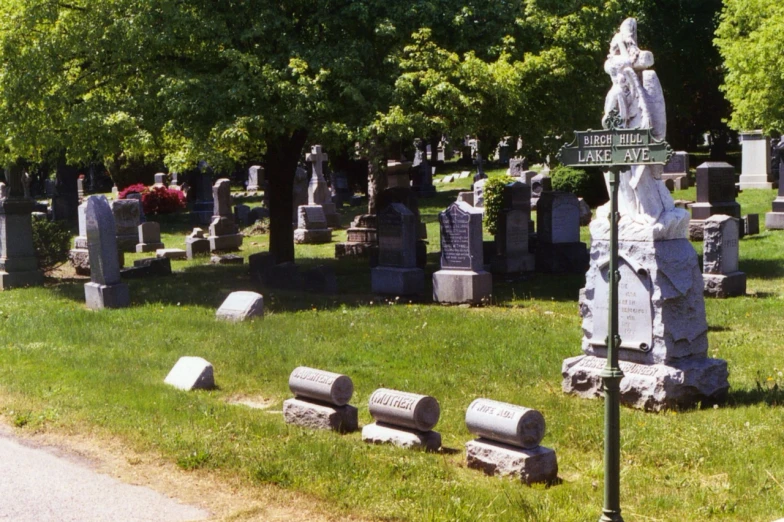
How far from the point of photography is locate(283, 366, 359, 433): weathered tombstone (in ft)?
32.0

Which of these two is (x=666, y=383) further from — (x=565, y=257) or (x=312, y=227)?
(x=312, y=227)

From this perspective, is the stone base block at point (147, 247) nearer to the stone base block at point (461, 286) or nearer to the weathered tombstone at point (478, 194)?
the weathered tombstone at point (478, 194)

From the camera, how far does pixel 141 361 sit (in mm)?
A: 12789

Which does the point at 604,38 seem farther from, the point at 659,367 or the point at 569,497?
the point at 569,497

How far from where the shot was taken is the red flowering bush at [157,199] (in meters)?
38.2

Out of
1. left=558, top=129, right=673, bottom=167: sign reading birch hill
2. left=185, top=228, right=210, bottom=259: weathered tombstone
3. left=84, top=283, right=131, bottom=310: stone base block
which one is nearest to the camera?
left=558, top=129, right=673, bottom=167: sign reading birch hill

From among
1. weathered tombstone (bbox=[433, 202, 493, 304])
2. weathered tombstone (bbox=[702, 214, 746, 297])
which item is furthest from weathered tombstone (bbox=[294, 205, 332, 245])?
weathered tombstone (bbox=[702, 214, 746, 297])

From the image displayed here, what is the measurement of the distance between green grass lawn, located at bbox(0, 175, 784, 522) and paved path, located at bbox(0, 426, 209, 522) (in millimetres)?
656

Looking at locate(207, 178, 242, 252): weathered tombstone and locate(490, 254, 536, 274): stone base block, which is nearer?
locate(490, 254, 536, 274): stone base block

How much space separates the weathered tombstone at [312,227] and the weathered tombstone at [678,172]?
1216cm

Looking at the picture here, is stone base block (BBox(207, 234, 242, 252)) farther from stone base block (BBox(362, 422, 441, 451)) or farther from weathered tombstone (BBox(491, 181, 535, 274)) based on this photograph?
stone base block (BBox(362, 422, 441, 451))

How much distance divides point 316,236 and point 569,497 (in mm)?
21823

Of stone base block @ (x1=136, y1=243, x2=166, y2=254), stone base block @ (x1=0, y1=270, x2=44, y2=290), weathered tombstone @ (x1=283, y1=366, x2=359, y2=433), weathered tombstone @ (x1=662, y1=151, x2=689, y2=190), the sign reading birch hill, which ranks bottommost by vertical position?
weathered tombstone @ (x1=283, y1=366, x2=359, y2=433)

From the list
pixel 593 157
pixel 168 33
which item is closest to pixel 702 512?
pixel 593 157
